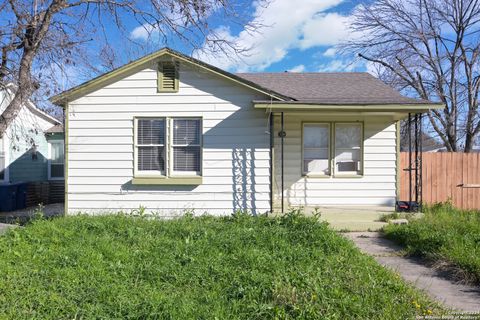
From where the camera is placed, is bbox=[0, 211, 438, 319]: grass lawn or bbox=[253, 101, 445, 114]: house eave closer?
bbox=[0, 211, 438, 319]: grass lawn

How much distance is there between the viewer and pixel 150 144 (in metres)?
9.26

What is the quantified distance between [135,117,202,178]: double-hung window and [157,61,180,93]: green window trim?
719mm

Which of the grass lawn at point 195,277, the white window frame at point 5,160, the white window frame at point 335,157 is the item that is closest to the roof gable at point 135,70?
the white window frame at point 335,157

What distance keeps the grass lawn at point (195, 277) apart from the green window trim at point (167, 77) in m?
4.00

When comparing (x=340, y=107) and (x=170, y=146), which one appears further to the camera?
(x=170, y=146)

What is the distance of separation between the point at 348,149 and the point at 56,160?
12230 millimetres

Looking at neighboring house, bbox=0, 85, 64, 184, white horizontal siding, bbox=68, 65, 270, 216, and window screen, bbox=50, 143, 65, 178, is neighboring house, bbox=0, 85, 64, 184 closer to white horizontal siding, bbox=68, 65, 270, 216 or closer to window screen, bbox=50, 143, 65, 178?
window screen, bbox=50, 143, 65, 178

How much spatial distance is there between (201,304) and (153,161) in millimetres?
5960

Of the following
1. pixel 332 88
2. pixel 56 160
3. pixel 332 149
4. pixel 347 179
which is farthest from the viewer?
pixel 56 160

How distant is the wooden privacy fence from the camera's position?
11.3 metres

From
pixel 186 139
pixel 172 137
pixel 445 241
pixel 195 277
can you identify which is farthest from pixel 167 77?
pixel 445 241

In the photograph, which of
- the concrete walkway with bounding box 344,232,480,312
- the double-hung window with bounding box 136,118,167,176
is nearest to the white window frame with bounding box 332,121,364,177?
the concrete walkway with bounding box 344,232,480,312

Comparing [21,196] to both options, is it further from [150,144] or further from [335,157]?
[335,157]

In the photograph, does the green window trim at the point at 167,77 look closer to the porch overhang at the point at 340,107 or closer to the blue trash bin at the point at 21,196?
the porch overhang at the point at 340,107
